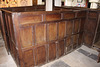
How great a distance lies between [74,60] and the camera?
2547 mm

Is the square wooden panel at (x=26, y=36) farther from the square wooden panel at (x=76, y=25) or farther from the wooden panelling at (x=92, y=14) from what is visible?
the wooden panelling at (x=92, y=14)

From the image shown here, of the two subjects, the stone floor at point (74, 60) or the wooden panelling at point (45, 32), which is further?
the stone floor at point (74, 60)

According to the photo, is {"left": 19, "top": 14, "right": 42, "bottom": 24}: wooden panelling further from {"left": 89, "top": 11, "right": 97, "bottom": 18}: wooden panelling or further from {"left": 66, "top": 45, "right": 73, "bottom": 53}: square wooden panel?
{"left": 89, "top": 11, "right": 97, "bottom": 18}: wooden panelling

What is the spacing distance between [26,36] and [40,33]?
0.34 m

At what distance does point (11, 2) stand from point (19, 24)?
6013mm

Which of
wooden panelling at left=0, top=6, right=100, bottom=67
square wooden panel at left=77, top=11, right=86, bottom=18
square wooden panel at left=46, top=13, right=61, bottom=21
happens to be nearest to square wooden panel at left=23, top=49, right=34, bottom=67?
wooden panelling at left=0, top=6, right=100, bottom=67

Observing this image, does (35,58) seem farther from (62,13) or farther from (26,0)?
(26,0)

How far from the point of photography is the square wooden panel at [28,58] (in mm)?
1874

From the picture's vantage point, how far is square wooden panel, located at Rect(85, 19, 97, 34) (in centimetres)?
290

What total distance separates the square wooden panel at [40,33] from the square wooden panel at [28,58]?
302 millimetres

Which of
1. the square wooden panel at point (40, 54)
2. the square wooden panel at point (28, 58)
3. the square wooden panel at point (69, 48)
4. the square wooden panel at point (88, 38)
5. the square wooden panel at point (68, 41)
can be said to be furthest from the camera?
the square wooden panel at point (88, 38)

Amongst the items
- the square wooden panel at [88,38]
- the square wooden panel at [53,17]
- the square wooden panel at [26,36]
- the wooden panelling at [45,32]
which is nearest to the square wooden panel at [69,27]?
the wooden panelling at [45,32]

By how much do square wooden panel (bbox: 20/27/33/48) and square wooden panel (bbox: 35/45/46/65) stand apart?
264 mm

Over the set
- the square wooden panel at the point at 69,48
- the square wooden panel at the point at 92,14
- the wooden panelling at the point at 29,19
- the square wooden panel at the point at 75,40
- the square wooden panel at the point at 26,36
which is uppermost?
the square wooden panel at the point at 92,14
